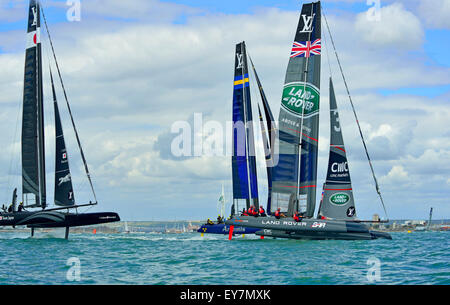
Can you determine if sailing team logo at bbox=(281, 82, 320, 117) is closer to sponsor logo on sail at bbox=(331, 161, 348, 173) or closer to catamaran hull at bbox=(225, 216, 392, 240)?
sponsor logo on sail at bbox=(331, 161, 348, 173)

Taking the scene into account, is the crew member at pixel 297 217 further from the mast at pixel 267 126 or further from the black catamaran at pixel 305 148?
the mast at pixel 267 126

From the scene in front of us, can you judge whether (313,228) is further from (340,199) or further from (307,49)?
(307,49)

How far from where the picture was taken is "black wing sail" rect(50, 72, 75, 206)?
40250 millimetres

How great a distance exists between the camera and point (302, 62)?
35.6 metres

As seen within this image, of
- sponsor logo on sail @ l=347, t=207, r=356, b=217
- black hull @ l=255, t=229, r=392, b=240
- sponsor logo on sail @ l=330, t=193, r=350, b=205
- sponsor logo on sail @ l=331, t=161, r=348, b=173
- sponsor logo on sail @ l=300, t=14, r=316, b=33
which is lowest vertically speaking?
black hull @ l=255, t=229, r=392, b=240
